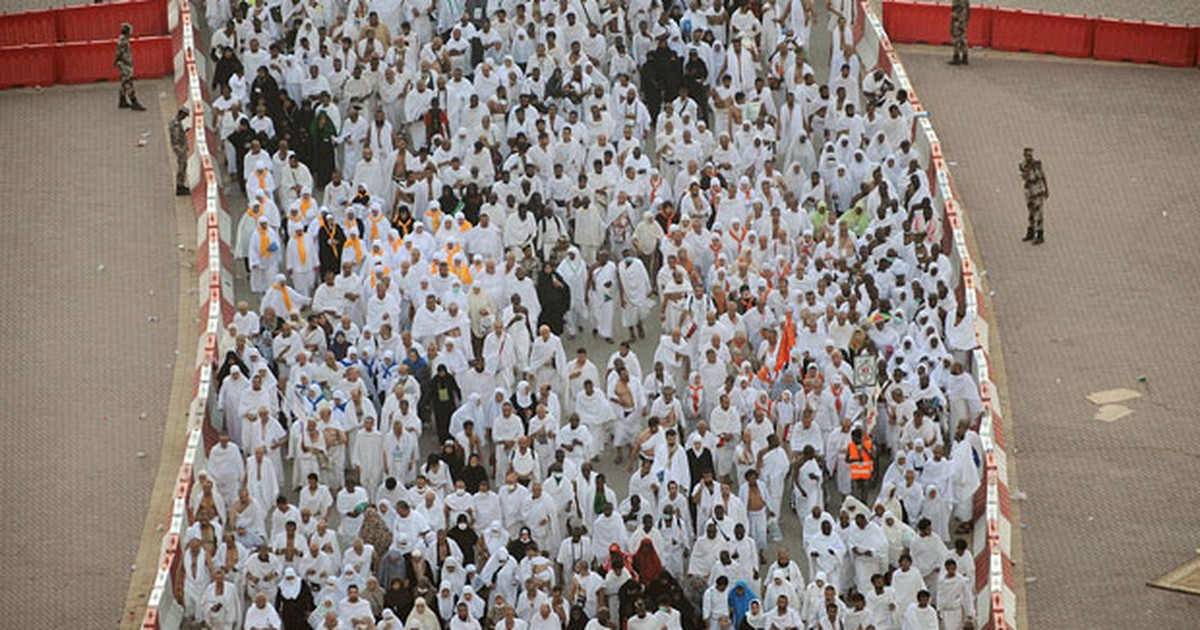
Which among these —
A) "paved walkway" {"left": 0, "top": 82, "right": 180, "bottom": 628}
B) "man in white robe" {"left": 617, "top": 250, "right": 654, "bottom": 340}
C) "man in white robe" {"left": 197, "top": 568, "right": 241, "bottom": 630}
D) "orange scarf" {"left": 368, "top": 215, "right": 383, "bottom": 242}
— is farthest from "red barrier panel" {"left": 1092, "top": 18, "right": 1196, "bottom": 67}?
"man in white robe" {"left": 197, "top": 568, "right": 241, "bottom": 630}

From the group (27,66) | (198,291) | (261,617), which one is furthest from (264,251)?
(27,66)

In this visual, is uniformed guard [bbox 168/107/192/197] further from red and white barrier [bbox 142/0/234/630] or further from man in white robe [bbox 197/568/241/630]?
man in white robe [bbox 197/568/241/630]

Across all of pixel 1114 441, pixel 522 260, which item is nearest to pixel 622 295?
pixel 522 260

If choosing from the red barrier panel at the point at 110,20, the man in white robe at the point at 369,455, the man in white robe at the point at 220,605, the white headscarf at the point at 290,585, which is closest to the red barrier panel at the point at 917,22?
the red barrier panel at the point at 110,20

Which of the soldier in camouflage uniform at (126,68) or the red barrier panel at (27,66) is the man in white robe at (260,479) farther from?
the red barrier panel at (27,66)

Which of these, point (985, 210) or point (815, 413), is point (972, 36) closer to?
point (985, 210)

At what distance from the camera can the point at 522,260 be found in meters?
32.8

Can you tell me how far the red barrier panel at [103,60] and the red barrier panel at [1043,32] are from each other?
40.4 ft

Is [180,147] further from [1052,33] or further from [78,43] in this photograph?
[1052,33]

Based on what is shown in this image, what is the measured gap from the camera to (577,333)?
3288cm

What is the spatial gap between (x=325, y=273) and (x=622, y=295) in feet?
11.7

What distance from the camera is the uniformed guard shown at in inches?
1390

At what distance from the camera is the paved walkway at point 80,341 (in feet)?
94.9

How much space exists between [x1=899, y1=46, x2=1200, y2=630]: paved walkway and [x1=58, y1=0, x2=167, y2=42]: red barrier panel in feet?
37.1
